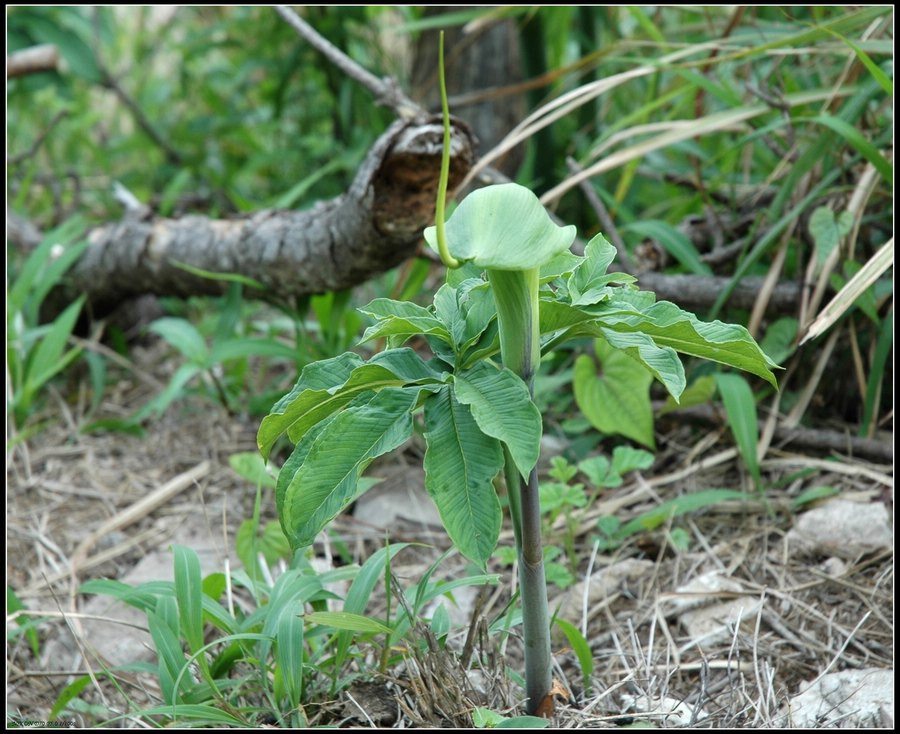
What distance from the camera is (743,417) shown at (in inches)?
56.7

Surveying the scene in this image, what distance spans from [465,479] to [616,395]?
0.78 metres

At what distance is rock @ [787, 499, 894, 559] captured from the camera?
1290 millimetres

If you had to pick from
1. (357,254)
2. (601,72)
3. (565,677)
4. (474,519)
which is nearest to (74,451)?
(357,254)

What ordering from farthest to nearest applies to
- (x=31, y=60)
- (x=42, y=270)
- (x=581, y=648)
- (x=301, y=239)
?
(x=31, y=60) < (x=42, y=270) < (x=301, y=239) < (x=581, y=648)

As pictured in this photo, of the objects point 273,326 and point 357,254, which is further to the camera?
point 273,326

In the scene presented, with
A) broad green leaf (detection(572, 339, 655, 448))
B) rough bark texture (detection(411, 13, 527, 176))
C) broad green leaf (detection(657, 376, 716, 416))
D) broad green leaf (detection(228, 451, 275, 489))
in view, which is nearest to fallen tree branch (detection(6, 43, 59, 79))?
rough bark texture (detection(411, 13, 527, 176))

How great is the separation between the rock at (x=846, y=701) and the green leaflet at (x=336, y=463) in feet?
1.86

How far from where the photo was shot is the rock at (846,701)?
0.96m


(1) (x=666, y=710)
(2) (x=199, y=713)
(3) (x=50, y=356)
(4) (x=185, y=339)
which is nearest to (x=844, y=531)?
(1) (x=666, y=710)

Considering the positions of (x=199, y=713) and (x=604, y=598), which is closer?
(x=199, y=713)

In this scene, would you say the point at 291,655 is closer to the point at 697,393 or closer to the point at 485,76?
the point at 697,393

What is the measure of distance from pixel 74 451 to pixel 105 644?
2.19 feet

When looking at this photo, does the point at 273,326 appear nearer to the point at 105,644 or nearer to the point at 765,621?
the point at 105,644

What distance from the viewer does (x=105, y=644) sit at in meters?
1.39
